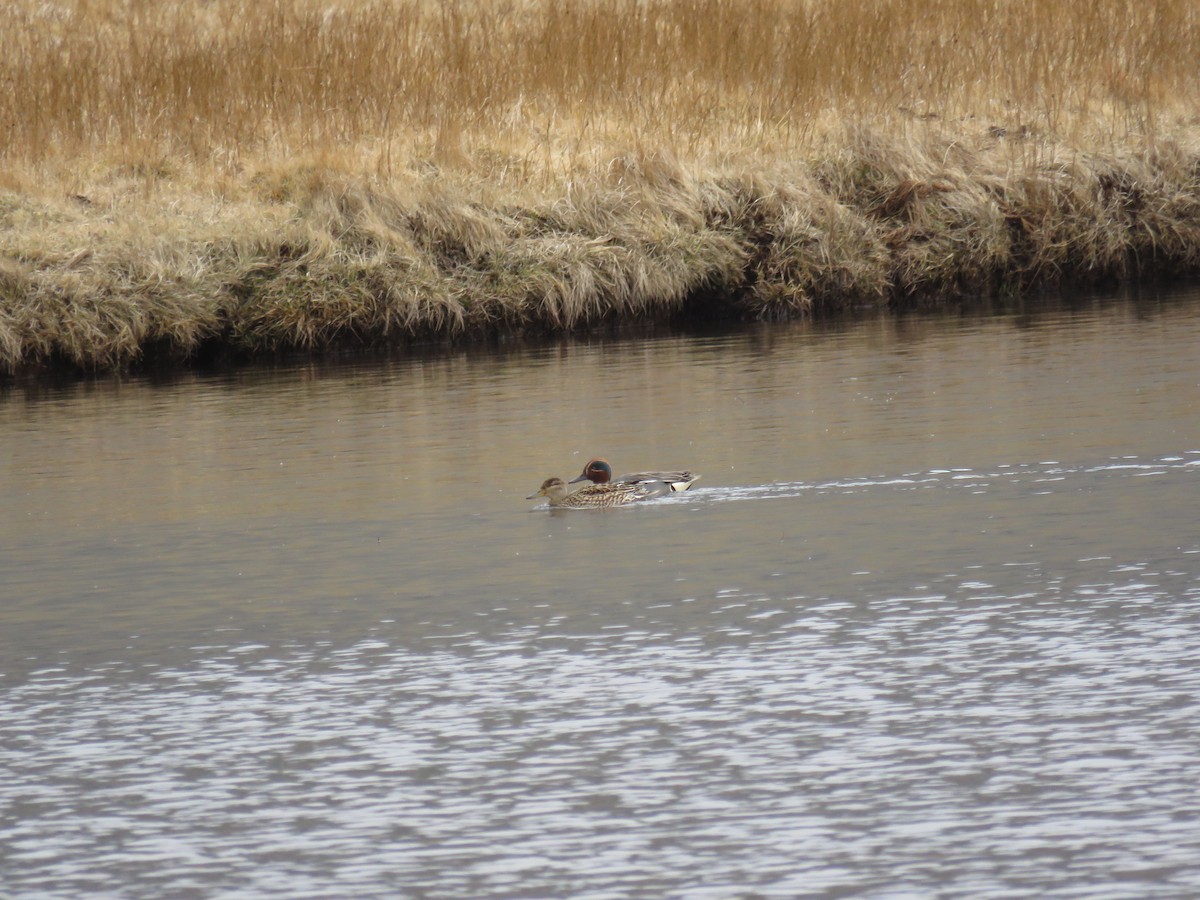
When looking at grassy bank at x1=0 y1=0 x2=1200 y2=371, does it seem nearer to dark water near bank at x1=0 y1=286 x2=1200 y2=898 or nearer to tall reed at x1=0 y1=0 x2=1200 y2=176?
tall reed at x1=0 y1=0 x2=1200 y2=176

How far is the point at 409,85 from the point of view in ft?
67.0

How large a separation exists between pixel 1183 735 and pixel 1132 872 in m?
1.09

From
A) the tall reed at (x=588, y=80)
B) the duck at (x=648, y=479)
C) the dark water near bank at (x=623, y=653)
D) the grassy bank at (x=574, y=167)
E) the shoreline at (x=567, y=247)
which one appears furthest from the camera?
the tall reed at (x=588, y=80)

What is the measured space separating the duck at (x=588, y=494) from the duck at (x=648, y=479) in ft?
0.09

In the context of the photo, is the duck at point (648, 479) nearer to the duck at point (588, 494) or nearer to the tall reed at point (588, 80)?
the duck at point (588, 494)

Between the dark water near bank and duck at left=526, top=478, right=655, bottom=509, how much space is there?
12 centimetres

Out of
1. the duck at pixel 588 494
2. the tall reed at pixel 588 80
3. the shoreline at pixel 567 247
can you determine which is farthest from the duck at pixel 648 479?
the tall reed at pixel 588 80

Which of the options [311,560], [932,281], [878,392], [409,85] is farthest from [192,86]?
[311,560]

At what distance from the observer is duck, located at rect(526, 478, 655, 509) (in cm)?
1006

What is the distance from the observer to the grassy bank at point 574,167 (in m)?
17.8

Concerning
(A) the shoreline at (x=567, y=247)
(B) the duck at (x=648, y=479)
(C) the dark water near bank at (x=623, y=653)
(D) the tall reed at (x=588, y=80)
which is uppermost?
(D) the tall reed at (x=588, y=80)

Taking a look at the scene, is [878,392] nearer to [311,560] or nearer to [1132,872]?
[311,560]

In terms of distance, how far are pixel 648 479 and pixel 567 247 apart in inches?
318

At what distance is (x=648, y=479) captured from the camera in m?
10.1
